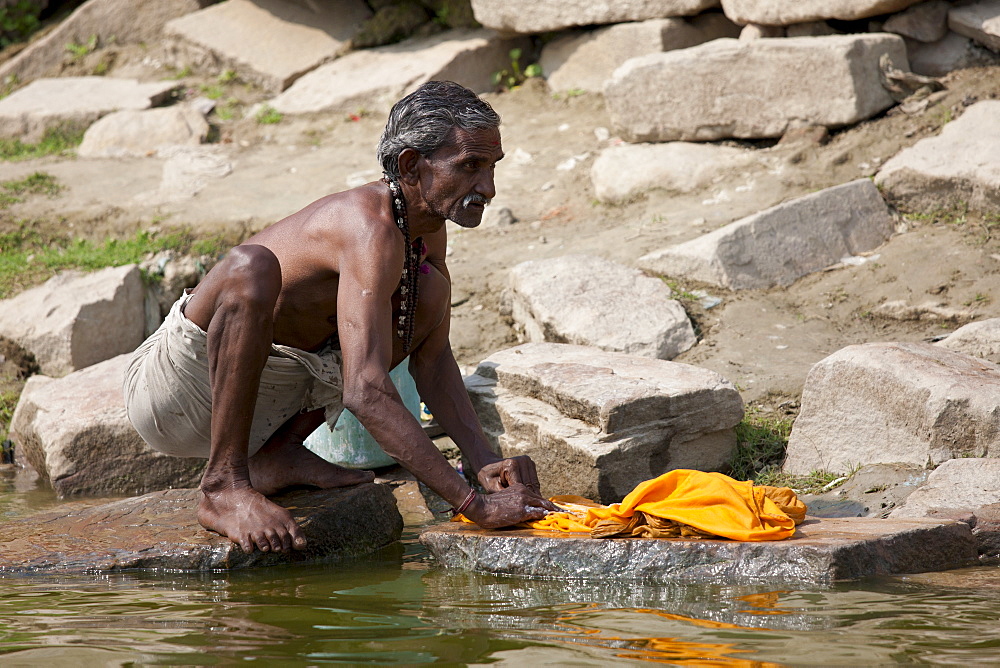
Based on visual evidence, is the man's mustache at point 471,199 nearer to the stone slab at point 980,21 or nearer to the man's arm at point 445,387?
the man's arm at point 445,387

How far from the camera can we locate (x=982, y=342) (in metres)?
4.73

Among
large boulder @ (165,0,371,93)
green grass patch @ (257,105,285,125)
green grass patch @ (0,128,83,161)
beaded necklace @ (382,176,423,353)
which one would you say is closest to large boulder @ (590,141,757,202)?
green grass patch @ (257,105,285,125)

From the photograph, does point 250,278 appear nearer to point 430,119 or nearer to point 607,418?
point 430,119

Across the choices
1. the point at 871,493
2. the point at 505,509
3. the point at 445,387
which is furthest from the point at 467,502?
the point at 871,493

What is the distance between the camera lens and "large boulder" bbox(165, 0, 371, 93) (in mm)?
9812

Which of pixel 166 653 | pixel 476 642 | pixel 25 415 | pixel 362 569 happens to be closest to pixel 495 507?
pixel 362 569

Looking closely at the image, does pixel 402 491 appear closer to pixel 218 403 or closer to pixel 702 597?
pixel 218 403

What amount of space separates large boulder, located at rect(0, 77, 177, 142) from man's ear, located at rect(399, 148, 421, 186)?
6745 mm

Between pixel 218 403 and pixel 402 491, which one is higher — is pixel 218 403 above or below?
above

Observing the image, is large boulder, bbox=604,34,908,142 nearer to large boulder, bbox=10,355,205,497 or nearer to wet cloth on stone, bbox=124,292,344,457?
large boulder, bbox=10,355,205,497

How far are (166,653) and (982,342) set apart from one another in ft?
12.3

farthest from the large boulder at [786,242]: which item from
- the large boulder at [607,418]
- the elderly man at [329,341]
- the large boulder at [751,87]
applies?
the elderly man at [329,341]

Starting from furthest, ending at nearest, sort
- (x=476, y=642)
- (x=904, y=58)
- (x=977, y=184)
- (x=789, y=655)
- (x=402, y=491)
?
(x=904, y=58) < (x=977, y=184) < (x=402, y=491) < (x=476, y=642) < (x=789, y=655)

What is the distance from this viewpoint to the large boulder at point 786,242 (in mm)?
5898
